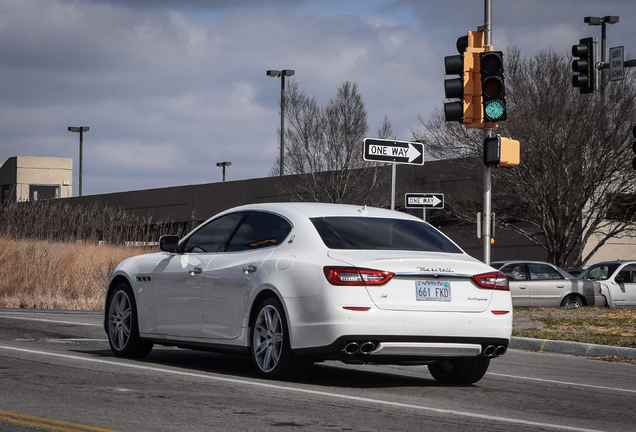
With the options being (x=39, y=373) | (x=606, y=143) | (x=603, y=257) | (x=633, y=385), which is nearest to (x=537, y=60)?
(x=606, y=143)

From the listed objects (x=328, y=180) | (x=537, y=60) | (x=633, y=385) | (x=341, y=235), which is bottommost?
(x=633, y=385)

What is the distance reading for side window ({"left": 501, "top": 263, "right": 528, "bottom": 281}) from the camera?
25836 mm

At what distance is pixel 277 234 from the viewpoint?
919 centimetres

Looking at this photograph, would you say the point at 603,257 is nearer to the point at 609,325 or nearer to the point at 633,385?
the point at 609,325

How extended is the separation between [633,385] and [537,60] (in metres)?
26.7

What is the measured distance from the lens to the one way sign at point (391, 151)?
15234 millimetres

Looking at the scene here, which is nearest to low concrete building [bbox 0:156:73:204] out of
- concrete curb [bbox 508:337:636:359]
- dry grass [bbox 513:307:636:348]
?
dry grass [bbox 513:307:636:348]

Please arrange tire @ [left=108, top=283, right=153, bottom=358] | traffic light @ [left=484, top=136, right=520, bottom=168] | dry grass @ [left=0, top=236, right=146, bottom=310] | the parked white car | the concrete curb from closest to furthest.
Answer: tire @ [left=108, top=283, right=153, bottom=358] → the concrete curb → traffic light @ [left=484, top=136, right=520, bottom=168] → dry grass @ [left=0, top=236, right=146, bottom=310] → the parked white car

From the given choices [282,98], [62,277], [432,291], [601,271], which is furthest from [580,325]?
[282,98]

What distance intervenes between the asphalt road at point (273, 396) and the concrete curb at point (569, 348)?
1630 millimetres

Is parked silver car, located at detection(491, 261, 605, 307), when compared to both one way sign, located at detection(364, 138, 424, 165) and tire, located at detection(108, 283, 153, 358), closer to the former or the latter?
one way sign, located at detection(364, 138, 424, 165)

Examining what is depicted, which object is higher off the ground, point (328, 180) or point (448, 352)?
point (328, 180)

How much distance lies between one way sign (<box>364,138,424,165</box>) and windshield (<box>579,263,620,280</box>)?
1217cm

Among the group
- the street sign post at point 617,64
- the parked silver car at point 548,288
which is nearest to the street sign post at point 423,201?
the street sign post at point 617,64
